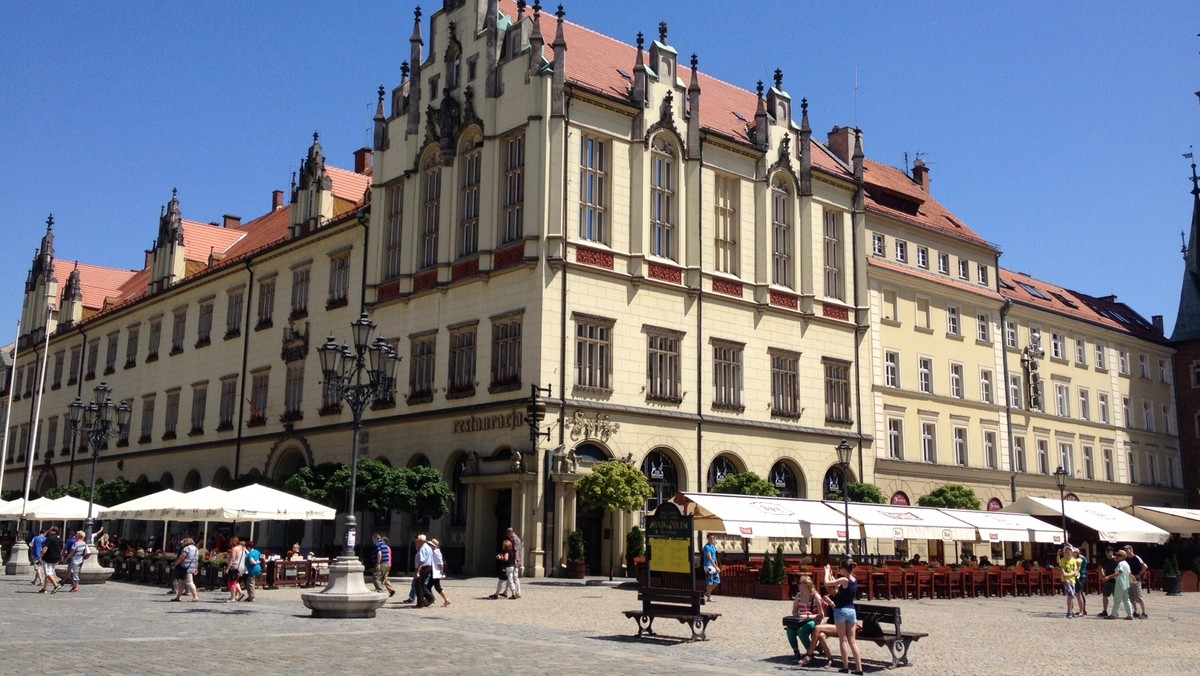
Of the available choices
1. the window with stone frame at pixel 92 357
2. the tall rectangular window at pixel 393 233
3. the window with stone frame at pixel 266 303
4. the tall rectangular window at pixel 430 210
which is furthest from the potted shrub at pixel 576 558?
the window with stone frame at pixel 92 357

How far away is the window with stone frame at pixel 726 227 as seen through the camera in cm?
4278

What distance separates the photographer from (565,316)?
37.1 meters

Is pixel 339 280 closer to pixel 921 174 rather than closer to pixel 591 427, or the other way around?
pixel 591 427

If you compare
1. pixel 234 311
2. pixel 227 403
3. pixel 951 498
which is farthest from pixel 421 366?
pixel 951 498

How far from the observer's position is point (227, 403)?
54062 millimetres

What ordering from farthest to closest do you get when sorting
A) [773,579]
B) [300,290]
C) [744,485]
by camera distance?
[300,290]
[744,485]
[773,579]

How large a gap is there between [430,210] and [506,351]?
25.7 feet

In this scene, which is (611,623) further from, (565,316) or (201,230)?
(201,230)

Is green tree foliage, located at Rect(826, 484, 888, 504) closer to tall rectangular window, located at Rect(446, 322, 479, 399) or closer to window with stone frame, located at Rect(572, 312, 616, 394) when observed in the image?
window with stone frame, located at Rect(572, 312, 616, 394)

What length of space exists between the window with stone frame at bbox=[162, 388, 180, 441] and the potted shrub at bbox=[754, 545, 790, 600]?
3809cm

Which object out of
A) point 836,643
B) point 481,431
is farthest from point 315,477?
point 836,643

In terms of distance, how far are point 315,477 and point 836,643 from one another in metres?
23.7

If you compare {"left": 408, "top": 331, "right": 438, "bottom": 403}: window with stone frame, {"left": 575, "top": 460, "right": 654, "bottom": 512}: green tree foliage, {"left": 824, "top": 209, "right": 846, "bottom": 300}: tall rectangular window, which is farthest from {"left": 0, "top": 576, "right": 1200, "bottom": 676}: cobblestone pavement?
{"left": 824, "top": 209, "right": 846, "bottom": 300}: tall rectangular window

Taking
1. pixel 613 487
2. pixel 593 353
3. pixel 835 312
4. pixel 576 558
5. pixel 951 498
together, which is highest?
pixel 835 312
